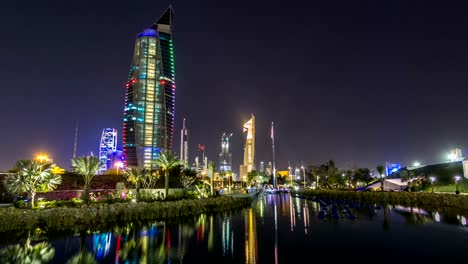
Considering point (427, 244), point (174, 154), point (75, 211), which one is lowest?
point (427, 244)

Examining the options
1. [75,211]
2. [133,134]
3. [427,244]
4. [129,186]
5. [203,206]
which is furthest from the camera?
[133,134]

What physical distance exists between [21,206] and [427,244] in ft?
102

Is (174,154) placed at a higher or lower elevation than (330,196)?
higher

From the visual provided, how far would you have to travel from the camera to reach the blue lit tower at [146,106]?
612ft

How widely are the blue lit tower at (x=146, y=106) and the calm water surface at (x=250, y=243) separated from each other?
539 ft

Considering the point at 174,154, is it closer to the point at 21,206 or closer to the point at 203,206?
the point at 203,206

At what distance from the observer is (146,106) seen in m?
187

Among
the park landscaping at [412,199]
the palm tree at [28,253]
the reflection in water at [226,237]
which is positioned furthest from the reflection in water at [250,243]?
the park landscaping at [412,199]

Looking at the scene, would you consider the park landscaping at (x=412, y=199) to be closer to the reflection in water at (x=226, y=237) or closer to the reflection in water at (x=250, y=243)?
the reflection in water at (x=250, y=243)

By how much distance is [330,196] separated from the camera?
68.8m

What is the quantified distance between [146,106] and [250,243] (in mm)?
177504

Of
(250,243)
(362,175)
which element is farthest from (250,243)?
(362,175)

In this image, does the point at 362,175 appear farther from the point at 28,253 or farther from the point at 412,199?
the point at 28,253

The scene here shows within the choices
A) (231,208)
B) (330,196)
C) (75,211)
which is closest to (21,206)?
(75,211)
